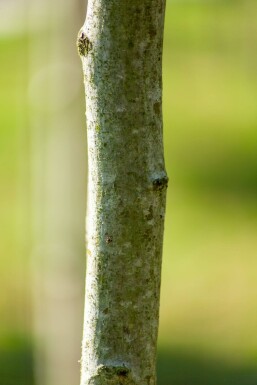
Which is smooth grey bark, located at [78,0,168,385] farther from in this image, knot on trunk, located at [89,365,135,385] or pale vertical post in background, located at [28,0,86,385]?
pale vertical post in background, located at [28,0,86,385]

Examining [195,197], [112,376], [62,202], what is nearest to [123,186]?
[112,376]

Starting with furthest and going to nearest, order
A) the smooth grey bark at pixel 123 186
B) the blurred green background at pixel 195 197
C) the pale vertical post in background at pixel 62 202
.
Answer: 1. the blurred green background at pixel 195 197
2. the pale vertical post in background at pixel 62 202
3. the smooth grey bark at pixel 123 186

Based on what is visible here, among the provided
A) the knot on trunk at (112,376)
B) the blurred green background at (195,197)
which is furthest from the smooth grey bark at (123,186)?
the blurred green background at (195,197)

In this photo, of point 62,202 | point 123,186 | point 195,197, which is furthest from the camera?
point 195,197

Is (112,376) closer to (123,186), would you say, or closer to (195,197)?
(123,186)

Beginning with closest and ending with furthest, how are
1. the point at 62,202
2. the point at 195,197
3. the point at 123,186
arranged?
the point at 123,186 < the point at 62,202 < the point at 195,197

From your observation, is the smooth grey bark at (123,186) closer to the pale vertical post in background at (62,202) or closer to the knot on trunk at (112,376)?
the knot on trunk at (112,376)

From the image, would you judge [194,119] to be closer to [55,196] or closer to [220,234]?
[220,234]
